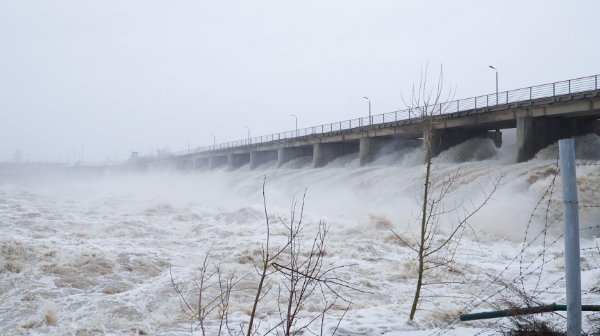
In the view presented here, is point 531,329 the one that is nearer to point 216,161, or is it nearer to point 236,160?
point 236,160

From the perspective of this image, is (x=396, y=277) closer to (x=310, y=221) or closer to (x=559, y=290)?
(x=559, y=290)

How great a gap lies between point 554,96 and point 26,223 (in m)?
22.5

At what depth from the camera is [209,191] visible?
38156 mm

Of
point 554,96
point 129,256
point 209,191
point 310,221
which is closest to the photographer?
point 129,256

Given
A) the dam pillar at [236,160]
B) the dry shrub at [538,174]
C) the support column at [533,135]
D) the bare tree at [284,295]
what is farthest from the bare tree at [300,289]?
the dam pillar at [236,160]

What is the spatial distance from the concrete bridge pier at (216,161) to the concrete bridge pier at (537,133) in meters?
44.5

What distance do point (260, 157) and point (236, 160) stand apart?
5777 mm

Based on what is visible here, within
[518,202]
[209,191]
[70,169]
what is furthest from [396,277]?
[70,169]

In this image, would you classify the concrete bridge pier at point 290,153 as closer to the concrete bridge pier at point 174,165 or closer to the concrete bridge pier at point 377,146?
the concrete bridge pier at point 377,146

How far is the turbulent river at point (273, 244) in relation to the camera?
6336mm

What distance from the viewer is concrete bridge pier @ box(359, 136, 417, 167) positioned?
3070 centimetres

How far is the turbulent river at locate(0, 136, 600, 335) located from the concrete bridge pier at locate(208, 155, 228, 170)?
3721 cm

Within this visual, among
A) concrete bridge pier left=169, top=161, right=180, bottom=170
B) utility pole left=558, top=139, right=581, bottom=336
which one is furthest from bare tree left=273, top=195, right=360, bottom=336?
concrete bridge pier left=169, top=161, right=180, bottom=170

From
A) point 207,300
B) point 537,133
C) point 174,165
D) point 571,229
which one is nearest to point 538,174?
point 537,133
